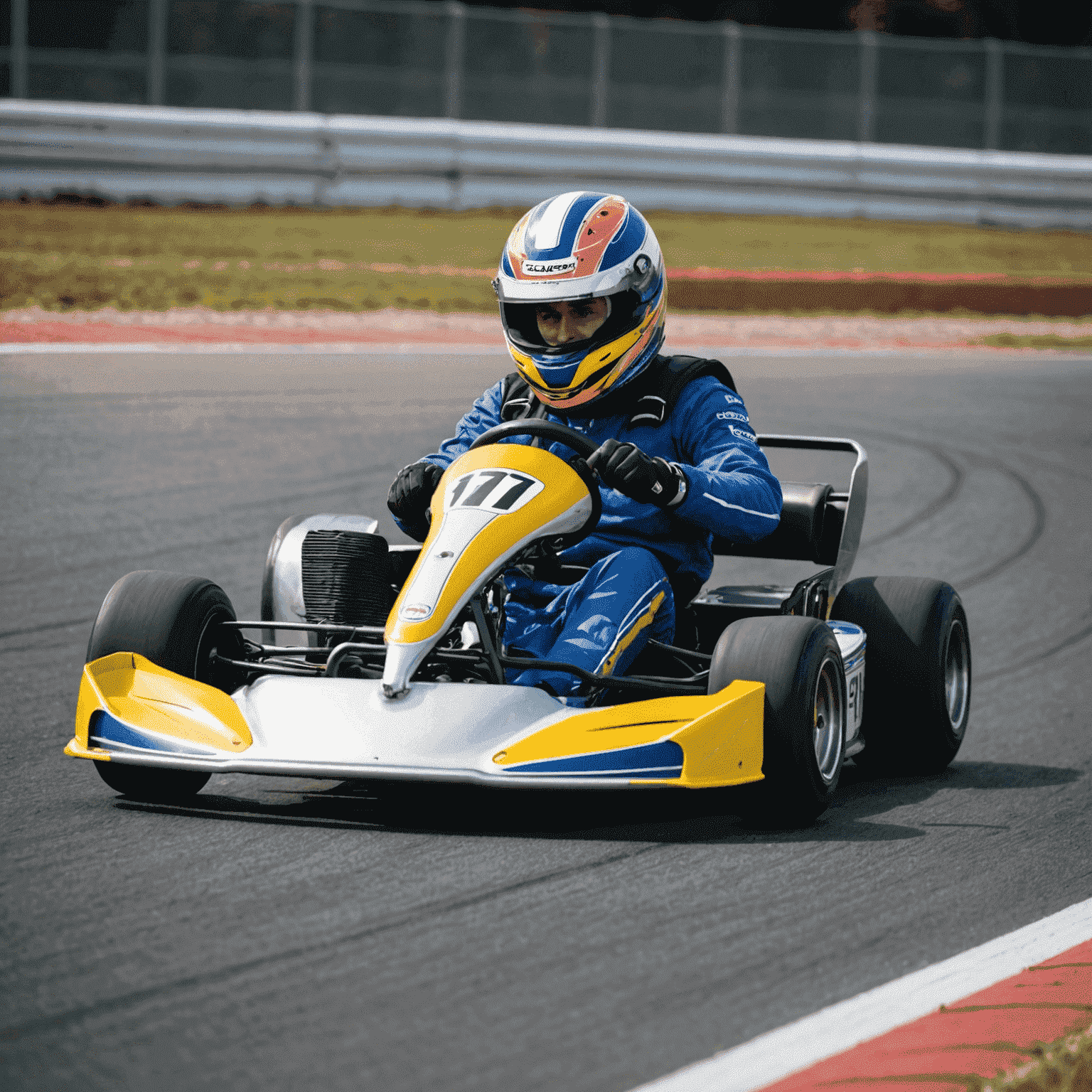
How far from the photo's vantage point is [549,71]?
70.4ft

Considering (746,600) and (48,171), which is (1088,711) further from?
(48,171)

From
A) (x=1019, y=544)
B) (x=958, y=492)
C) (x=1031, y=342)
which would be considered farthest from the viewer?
(x=1031, y=342)

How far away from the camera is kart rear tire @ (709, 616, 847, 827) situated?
14.0ft

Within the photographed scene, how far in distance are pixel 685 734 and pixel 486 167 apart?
647 inches

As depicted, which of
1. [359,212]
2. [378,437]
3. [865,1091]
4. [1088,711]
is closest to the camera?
[865,1091]

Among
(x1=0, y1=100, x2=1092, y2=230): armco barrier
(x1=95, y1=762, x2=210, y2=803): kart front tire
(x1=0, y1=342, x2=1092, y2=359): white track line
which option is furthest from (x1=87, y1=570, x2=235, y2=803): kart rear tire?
(x1=0, y1=100, x2=1092, y2=230): armco barrier

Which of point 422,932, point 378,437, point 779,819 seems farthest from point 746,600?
point 378,437

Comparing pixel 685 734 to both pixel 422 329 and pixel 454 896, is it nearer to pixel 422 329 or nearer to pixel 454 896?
pixel 454 896

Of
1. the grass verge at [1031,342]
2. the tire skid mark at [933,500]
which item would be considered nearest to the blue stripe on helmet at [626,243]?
the tire skid mark at [933,500]

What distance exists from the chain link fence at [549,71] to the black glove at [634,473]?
633 inches

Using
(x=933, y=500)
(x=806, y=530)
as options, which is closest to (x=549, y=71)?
(x=933, y=500)

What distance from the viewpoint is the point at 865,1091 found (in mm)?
2732

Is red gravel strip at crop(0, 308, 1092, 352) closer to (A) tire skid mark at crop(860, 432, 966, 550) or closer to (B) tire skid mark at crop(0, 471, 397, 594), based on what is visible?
(A) tire skid mark at crop(860, 432, 966, 550)

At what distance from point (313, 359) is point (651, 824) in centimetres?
837
